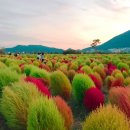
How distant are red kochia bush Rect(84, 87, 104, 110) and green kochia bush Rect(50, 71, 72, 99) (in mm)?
1688

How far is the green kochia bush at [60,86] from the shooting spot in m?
9.87

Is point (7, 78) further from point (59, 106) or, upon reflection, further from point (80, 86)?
point (59, 106)

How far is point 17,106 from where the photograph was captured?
20.5ft

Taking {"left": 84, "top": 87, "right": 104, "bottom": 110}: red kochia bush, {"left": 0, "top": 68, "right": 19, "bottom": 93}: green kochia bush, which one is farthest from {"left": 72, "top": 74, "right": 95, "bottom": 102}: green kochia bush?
{"left": 0, "top": 68, "right": 19, "bottom": 93}: green kochia bush

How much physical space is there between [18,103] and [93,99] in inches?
92.0

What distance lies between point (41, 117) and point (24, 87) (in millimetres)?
1923

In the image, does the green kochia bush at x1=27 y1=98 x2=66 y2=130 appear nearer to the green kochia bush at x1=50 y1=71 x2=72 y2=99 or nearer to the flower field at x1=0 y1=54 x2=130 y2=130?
the flower field at x1=0 y1=54 x2=130 y2=130

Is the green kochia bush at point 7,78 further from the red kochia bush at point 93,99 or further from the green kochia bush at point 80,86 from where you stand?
the red kochia bush at point 93,99

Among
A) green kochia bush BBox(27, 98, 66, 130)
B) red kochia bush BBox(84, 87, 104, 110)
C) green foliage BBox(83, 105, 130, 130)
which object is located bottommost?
red kochia bush BBox(84, 87, 104, 110)

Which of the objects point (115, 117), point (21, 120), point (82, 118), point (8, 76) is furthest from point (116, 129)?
point (8, 76)

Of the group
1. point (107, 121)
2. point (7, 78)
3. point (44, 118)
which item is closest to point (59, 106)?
point (44, 118)

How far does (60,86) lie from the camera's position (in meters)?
10.0

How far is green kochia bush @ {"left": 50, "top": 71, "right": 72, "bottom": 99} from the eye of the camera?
9867 millimetres

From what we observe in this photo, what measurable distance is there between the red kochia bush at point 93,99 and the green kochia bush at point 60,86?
169cm
